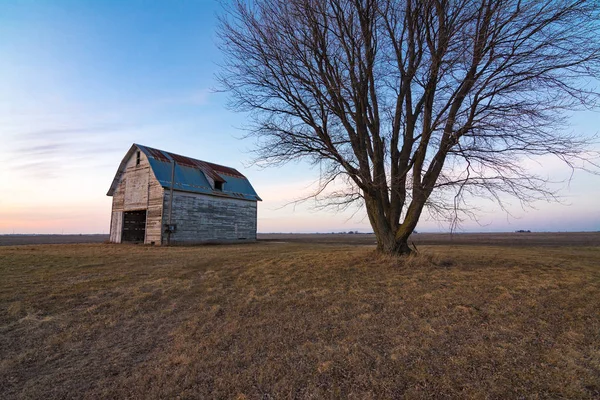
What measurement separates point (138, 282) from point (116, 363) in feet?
17.0

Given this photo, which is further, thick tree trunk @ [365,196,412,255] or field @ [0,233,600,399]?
thick tree trunk @ [365,196,412,255]

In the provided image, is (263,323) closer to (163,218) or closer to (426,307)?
(426,307)

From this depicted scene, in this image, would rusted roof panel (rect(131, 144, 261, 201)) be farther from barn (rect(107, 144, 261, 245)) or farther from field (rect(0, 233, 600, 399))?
field (rect(0, 233, 600, 399))

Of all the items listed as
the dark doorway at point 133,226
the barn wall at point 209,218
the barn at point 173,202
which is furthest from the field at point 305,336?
the dark doorway at point 133,226

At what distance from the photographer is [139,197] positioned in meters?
26.1

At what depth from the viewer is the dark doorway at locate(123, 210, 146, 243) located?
2762cm

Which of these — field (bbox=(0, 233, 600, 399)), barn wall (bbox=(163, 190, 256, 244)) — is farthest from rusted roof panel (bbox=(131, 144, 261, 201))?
field (bbox=(0, 233, 600, 399))

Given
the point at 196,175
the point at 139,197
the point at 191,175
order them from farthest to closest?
1. the point at 196,175
2. the point at 191,175
3. the point at 139,197

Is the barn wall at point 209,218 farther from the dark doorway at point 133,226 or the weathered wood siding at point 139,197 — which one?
the dark doorway at point 133,226

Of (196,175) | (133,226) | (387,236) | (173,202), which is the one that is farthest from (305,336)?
(133,226)

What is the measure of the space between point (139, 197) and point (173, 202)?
11.1 feet

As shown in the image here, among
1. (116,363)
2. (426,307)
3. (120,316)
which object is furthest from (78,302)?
(426,307)

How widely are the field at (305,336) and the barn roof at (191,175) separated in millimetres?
16932

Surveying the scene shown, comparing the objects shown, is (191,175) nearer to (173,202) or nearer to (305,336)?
(173,202)
